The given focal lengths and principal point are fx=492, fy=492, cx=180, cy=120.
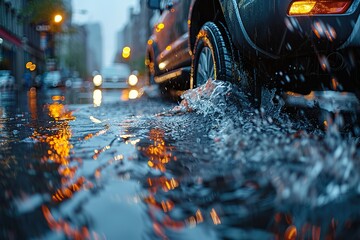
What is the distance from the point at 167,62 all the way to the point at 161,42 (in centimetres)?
63

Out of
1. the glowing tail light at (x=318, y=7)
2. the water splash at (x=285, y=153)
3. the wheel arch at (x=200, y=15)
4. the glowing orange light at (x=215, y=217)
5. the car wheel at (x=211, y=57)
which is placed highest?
the wheel arch at (x=200, y=15)

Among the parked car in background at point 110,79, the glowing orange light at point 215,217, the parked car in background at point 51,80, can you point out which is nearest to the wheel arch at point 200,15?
the glowing orange light at point 215,217

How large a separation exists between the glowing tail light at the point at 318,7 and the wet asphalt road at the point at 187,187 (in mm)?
776

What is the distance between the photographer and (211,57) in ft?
15.0

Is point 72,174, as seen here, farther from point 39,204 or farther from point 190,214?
point 190,214

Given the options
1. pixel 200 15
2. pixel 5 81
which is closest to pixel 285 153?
pixel 200 15

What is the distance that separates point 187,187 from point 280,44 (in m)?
1.57

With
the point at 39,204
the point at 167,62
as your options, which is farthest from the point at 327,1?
the point at 167,62

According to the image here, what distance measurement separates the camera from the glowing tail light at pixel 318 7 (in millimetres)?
3070

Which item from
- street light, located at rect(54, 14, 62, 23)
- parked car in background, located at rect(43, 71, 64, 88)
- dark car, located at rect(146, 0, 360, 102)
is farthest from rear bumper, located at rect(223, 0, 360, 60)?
parked car in background, located at rect(43, 71, 64, 88)

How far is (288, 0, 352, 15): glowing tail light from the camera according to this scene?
307cm

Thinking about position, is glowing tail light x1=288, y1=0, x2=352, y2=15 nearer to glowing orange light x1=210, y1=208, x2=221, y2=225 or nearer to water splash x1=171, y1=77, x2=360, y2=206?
water splash x1=171, y1=77, x2=360, y2=206

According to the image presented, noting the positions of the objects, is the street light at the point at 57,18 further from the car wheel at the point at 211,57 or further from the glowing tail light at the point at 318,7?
the glowing tail light at the point at 318,7

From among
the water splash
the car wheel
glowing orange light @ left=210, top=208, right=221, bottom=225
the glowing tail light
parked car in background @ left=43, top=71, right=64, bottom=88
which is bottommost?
glowing orange light @ left=210, top=208, right=221, bottom=225
